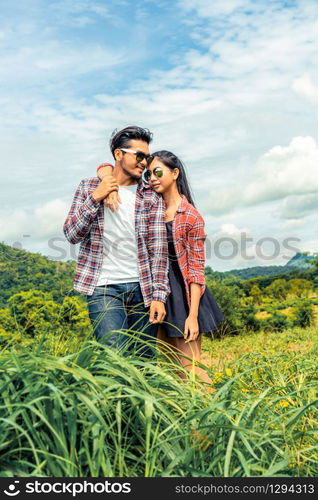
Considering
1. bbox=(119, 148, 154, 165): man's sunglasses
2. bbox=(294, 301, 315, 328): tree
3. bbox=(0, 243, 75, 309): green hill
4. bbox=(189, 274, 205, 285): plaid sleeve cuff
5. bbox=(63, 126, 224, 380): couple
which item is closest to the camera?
bbox=(63, 126, 224, 380): couple

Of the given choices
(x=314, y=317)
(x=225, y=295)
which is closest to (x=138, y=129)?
(x=225, y=295)

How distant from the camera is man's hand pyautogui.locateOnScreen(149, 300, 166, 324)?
133 inches

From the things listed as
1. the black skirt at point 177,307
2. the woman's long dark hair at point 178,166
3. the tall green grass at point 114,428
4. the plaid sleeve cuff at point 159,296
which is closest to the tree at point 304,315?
the black skirt at point 177,307

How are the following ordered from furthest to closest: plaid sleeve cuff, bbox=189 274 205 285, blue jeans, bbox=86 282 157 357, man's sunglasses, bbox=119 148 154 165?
man's sunglasses, bbox=119 148 154 165 → plaid sleeve cuff, bbox=189 274 205 285 → blue jeans, bbox=86 282 157 357

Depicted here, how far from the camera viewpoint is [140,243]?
11.3 feet

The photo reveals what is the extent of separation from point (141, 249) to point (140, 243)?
0.13ft

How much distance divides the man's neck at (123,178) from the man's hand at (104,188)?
179 millimetres

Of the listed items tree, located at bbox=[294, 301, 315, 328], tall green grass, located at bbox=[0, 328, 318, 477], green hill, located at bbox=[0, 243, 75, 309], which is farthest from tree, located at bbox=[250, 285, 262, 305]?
tall green grass, located at bbox=[0, 328, 318, 477]

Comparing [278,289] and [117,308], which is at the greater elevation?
[278,289]

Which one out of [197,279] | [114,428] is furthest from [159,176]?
[114,428]

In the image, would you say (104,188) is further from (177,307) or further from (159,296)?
(177,307)

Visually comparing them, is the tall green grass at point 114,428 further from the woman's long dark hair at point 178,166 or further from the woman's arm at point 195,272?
the woman's long dark hair at point 178,166

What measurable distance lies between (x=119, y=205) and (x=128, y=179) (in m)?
0.25

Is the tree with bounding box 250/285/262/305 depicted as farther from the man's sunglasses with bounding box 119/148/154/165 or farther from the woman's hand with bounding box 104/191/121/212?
the woman's hand with bounding box 104/191/121/212
